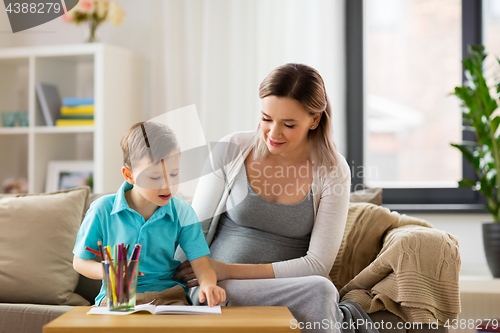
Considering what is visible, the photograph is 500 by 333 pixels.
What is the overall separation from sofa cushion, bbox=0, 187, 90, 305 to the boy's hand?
2.25 ft

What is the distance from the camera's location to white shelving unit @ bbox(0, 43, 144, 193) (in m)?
2.37

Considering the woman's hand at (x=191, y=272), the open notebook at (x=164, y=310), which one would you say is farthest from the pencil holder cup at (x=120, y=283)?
the woman's hand at (x=191, y=272)

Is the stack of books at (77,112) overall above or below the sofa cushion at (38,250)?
above

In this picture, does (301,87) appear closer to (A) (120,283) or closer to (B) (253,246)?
(B) (253,246)

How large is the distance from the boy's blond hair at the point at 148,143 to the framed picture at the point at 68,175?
4.48 ft

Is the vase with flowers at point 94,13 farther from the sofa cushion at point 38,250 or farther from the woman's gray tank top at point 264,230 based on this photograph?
the woman's gray tank top at point 264,230

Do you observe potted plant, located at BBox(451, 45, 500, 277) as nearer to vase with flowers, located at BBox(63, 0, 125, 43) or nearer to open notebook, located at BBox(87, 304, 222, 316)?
open notebook, located at BBox(87, 304, 222, 316)

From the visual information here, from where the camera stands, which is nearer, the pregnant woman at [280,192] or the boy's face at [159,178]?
the boy's face at [159,178]

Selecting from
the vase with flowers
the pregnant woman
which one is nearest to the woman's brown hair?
the pregnant woman

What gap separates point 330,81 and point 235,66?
0.52 meters

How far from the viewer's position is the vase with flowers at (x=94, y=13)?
2.40 m

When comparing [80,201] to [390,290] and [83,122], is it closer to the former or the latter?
[83,122]

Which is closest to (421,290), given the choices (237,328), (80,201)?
(237,328)

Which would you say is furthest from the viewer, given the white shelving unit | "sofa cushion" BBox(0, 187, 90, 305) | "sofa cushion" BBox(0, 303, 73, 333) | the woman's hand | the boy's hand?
the white shelving unit
